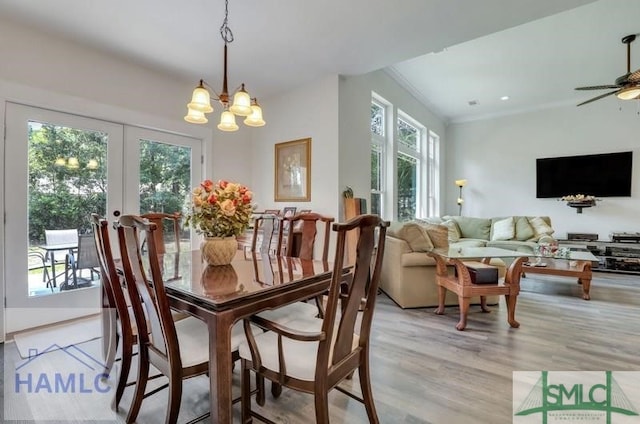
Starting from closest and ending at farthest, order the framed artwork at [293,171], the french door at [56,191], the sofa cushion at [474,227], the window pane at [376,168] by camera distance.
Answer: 1. the french door at [56,191]
2. the framed artwork at [293,171]
3. the window pane at [376,168]
4. the sofa cushion at [474,227]

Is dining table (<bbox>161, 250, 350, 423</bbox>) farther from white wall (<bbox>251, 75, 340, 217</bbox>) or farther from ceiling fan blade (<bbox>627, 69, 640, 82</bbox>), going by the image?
ceiling fan blade (<bbox>627, 69, 640, 82</bbox>)

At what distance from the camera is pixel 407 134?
20.2 ft

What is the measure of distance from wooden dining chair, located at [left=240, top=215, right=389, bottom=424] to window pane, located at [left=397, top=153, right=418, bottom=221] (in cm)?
444

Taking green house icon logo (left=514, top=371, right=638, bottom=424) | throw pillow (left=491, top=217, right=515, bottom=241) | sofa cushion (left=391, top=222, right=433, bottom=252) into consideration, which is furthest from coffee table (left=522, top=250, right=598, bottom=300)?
green house icon logo (left=514, top=371, right=638, bottom=424)

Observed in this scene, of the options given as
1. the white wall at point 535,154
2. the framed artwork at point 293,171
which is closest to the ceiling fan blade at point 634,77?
the white wall at point 535,154

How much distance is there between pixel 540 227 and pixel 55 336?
22.9ft

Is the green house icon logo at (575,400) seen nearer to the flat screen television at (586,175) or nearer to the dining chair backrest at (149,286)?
the dining chair backrest at (149,286)

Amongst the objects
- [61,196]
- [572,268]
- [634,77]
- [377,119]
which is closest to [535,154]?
[634,77]

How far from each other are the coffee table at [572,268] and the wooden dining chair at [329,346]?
350cm

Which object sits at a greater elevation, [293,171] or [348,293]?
[293,171]

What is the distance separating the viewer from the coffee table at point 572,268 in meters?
3.75

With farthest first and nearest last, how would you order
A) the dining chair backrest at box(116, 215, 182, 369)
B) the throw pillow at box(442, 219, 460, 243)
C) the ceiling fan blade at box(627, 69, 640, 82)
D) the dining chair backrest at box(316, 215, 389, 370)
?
the throw pillow at box(442, 219, 460, 243) → the ceiling fan blade at box(627, 69, 640, 82) → the dining chair backrest at box(116, 215, 182, 369) → the dining chair backrest at box(316, 215, 389, 370)

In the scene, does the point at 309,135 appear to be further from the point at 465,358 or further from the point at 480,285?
the point at 465,358

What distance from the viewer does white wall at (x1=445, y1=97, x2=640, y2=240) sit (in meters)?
5.73
